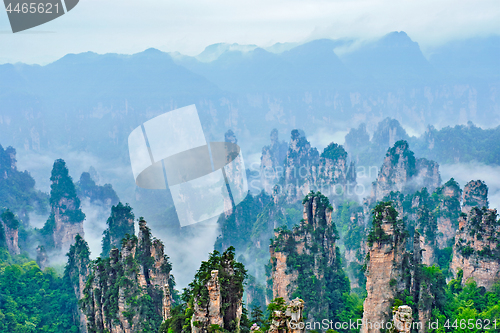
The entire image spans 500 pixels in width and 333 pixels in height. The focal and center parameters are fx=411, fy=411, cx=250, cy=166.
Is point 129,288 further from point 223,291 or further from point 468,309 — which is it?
point 468,309

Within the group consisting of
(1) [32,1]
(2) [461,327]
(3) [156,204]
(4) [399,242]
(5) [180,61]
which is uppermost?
(5) [180,61]

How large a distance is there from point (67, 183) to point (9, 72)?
465ft

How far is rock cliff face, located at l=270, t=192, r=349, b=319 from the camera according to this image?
33.0m

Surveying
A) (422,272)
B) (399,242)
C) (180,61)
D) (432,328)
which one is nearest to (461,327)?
(432,328)

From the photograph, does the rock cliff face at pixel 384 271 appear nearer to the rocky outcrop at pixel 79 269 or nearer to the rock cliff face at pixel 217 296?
the rock cliff face at pixel 217 296

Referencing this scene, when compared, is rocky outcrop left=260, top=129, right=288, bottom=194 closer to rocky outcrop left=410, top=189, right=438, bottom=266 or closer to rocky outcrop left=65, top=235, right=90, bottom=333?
rocky outcrop left=410, top=189, right=438, bottom=266

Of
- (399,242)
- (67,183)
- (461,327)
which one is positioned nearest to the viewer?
(461,327)

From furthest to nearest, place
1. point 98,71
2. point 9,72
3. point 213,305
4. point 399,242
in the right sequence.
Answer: point 98,71 → point 9,72 → point 399,242 → point 213,305

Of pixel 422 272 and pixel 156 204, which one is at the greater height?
pixel 422 272

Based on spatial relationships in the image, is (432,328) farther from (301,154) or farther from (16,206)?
(16,206)

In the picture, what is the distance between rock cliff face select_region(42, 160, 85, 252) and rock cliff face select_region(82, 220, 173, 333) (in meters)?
35.1

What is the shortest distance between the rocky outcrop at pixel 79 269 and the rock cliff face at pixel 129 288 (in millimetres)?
9709

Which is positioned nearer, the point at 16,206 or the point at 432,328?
the point at 432,328

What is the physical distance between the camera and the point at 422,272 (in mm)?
26688
